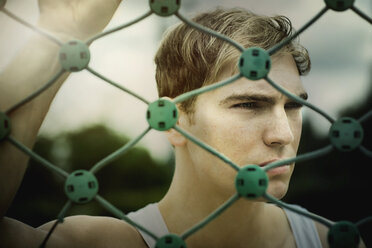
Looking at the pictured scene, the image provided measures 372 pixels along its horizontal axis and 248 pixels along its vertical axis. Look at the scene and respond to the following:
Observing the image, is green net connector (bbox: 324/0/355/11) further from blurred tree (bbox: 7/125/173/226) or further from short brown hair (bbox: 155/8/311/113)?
blurred tree (bbox: 7/125/173/226)

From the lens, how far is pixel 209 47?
83 cm

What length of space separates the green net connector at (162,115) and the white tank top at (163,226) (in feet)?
1.20

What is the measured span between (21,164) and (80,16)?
213mm

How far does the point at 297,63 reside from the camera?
2.85 feet

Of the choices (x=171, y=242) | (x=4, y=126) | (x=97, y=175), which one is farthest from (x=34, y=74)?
(x=97, y=175)

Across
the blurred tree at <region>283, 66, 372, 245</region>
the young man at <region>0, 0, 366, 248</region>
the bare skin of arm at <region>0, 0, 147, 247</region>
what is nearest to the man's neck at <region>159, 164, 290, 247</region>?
the young man at <region>0, 0, 366, 248</region>

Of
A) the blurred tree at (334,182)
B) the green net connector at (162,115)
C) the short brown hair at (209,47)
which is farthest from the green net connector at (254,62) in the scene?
the blurred tree at (334,182)

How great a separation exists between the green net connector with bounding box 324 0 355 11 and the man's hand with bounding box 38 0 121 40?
0.30 meters

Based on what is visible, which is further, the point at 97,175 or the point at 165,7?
the point at 97,175

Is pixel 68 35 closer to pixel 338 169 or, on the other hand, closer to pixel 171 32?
pixel 171 32

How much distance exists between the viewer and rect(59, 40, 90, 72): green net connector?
486 mm

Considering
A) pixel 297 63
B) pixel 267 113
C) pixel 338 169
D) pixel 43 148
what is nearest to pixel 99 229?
pixel 267 113

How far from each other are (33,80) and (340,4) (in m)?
0.38

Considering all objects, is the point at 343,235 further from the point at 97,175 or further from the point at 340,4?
the point at 97,175
